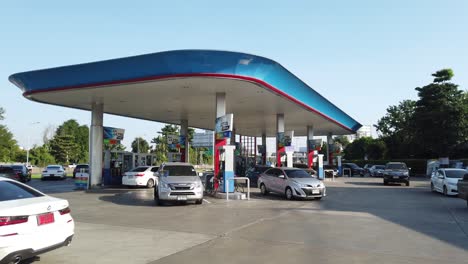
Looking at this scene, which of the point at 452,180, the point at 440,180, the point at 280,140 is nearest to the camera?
the point at 452,180

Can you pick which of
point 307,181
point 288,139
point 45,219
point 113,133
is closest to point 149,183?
point 113,133

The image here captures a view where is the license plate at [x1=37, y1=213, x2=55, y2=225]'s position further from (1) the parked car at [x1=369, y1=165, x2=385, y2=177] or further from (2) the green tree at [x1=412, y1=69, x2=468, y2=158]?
(2) the green tree at [x1=412, y1=69, x2=468, y2=158]

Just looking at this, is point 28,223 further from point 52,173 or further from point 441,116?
point 441,116

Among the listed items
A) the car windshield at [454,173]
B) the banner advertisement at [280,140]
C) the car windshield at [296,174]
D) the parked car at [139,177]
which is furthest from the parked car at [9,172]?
the car windshield at [454,173]

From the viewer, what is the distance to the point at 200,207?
14438 millimetres

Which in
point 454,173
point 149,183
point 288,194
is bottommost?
point 288,194

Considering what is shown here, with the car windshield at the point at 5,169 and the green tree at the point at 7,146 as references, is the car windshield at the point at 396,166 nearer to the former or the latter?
the car windshield at the point at 5,169

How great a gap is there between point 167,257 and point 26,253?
7.53 ft

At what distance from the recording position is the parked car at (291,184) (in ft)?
56.5

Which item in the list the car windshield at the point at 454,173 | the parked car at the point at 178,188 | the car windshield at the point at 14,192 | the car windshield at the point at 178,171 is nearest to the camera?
the car windshield at the point at 14,192

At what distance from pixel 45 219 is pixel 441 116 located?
44784 mm

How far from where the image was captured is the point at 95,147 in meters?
23.6

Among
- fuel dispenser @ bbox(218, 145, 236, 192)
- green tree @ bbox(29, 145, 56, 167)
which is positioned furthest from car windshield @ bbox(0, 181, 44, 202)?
green tree @ bbox(29, 145, 56, 167)

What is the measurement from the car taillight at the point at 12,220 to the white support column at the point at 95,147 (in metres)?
18.7
